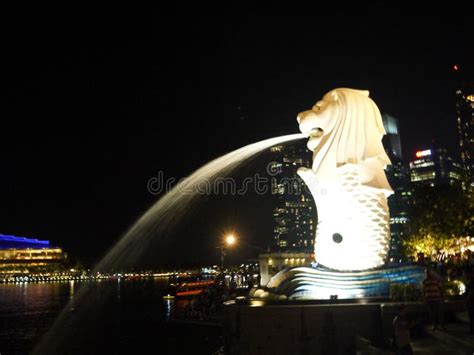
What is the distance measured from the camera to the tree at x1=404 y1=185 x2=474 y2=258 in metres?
34.4

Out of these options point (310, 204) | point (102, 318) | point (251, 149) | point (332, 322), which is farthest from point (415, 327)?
point (310, 204)

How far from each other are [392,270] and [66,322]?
21934mm

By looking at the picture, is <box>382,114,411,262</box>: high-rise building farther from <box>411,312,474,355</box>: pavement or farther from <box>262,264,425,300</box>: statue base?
<box>411,312,474,355</box>: pavement

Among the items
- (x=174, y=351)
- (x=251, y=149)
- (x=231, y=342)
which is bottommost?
(x=174, y=351)

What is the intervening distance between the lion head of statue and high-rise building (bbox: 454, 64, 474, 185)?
9881cm

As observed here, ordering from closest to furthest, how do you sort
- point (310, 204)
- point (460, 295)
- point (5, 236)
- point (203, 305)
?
point (460, 295) → point (203, 305) → point (310, 204) → point (5, 236)

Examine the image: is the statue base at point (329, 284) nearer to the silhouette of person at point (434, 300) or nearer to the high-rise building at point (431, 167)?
the silhouette of person at point (434, 300)

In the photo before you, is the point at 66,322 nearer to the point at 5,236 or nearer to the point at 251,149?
the point at 251,149

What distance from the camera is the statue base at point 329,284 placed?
1599 centimetres

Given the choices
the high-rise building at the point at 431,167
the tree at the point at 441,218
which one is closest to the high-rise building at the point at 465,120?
the high-rise building at the point at 431,167

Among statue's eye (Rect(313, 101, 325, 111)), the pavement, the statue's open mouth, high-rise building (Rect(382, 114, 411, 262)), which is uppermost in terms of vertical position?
high-rise building (Rect(382, 114, 411, 262))

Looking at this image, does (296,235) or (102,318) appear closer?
(102,318)

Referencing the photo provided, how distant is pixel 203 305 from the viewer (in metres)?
33.5

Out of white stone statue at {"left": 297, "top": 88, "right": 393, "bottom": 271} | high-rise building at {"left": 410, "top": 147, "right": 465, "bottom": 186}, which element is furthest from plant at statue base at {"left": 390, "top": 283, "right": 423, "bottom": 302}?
high-rise building at {"left": 410, "top": 147, "right": 465, "bottom": 186}
